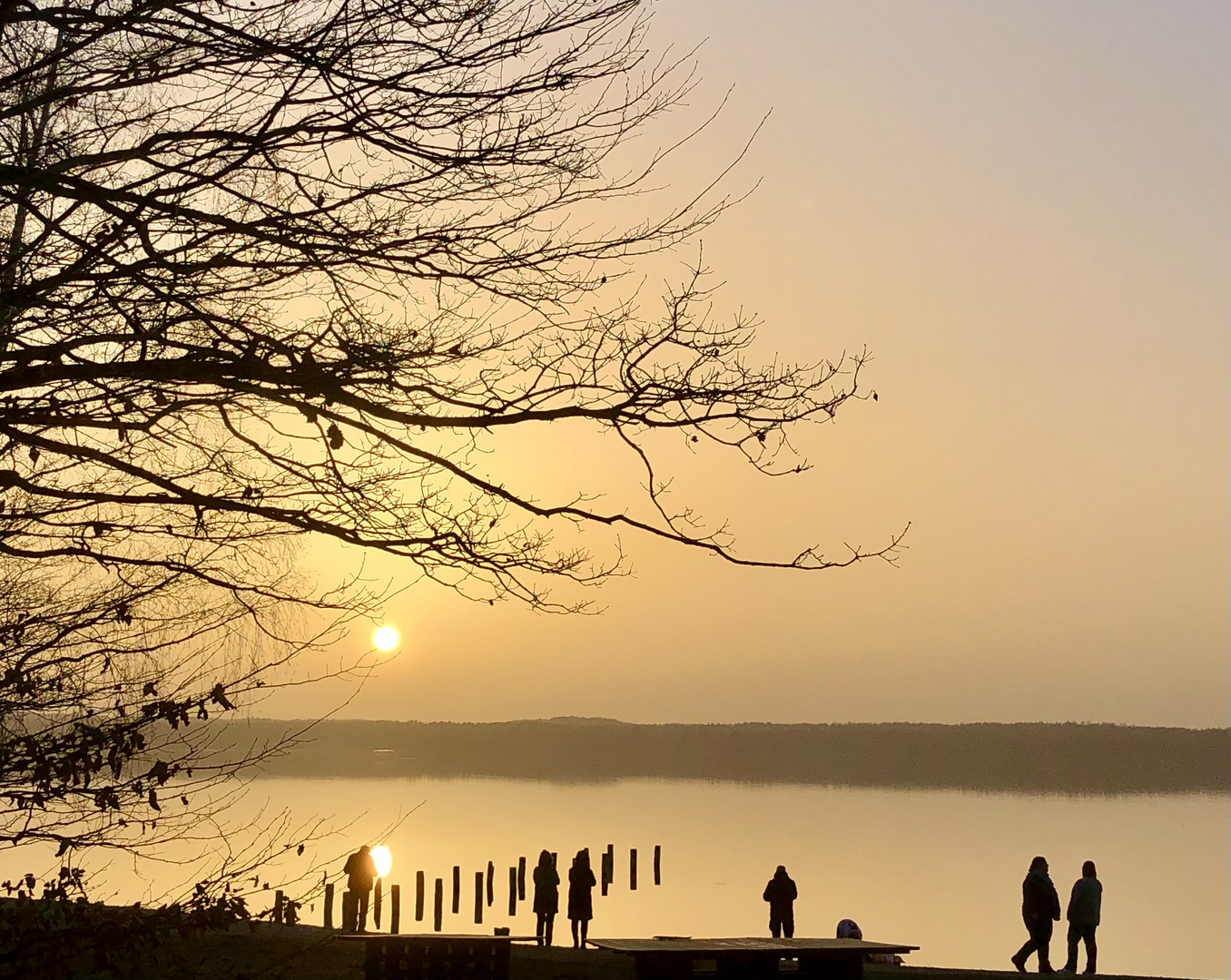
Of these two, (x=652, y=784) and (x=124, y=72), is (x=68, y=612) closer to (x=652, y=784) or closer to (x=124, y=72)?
(x=124, y=72)

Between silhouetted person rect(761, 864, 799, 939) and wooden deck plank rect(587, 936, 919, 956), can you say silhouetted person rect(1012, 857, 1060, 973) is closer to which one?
silhouetted person rect(761, 864, 799, 939)

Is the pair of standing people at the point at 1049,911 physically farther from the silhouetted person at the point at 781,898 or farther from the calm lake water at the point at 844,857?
the calm lake water at the point at 844,857

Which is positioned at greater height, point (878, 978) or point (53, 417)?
point (53, 417)

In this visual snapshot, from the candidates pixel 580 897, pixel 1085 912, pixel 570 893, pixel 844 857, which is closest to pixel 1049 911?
pixel 1085 912

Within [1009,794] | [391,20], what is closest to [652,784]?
[1009,794]

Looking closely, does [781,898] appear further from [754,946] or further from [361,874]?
[754,946]

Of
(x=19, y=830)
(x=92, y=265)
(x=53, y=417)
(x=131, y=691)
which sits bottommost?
(x=19, y=830)

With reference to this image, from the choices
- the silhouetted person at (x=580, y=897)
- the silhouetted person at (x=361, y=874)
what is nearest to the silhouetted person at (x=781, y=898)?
the silhouetted person at (x=580, y=897)

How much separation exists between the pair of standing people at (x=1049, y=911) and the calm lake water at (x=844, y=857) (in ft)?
27.8

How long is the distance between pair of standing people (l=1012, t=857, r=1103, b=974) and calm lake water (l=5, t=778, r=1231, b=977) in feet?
27.8

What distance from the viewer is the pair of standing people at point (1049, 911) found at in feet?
60.4

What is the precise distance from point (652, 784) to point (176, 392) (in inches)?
6790

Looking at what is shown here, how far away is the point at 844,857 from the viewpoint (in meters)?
74.9

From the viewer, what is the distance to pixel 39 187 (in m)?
5.78
